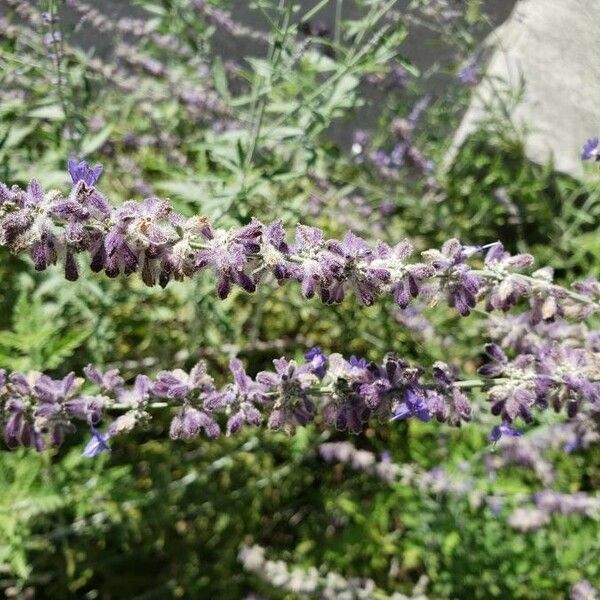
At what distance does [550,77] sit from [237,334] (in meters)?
2.74

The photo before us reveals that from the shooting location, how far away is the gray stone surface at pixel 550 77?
283 cm

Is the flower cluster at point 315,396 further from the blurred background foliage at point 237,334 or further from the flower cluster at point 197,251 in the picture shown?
the blurred background foliage at point 237,334

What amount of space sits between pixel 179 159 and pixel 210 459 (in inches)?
63.0

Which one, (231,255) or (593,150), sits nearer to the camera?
(231,255)

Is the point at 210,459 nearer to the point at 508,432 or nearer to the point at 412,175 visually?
the point at 508,432

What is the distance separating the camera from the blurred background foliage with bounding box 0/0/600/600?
2.72 metres

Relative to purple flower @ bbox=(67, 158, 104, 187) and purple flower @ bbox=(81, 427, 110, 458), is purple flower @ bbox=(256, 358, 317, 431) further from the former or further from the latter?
purple flower @ bbox=(67, 158, 104, 187)

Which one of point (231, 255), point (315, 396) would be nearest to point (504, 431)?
point (315, 396)

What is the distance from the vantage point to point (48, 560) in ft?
10.7

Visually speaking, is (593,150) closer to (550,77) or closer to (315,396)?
(315,396)

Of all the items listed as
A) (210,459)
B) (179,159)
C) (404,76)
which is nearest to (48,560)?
(210,459)

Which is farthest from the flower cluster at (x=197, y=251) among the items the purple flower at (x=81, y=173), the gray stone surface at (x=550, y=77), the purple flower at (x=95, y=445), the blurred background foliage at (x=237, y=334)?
the gray stone surface at (x=550, y=77)

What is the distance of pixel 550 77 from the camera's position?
15.2 feet

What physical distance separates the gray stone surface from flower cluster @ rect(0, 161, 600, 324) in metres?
1.52
